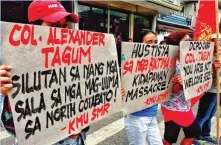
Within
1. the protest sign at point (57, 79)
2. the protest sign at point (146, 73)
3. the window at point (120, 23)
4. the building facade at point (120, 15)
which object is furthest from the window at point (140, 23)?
the protest sign at point (57, 79)

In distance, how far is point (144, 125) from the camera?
2.78 meters

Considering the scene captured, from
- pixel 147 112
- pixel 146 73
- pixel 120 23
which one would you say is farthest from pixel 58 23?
pixel 120 23

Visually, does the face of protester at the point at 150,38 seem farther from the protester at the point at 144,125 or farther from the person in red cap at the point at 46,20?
the person in red cap at the point at 46,20

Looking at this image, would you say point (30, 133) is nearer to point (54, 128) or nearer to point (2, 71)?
point (54, 128)

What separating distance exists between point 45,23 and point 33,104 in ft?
1.79

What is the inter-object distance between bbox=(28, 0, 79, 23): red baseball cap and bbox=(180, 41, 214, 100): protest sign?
141 cm

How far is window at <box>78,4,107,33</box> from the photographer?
41.1 feet

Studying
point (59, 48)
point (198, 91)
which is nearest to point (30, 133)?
point (59, 48)

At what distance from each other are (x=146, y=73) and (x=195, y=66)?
81 centimetres

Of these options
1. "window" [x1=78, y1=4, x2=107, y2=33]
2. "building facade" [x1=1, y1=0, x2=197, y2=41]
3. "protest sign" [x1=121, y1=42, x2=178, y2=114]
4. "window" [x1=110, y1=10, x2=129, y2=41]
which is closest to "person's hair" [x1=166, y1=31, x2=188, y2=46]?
"protest sign" [x1=121, y1=42, x2=178, y2=114]

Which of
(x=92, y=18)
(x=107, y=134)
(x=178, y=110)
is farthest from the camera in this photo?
(x=92, y=18)

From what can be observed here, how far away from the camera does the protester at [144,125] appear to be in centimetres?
277

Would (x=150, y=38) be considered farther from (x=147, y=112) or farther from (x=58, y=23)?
(x=58, y=23)

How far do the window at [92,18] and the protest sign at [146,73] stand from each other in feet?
31.6
